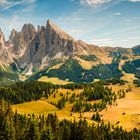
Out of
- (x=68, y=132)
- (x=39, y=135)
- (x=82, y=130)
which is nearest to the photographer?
(x=39, y=135)

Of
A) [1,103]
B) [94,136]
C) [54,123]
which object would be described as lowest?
[94,136]

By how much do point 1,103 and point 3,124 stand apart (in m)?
16.0

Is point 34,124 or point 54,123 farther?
point 54,123

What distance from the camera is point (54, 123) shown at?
153 m

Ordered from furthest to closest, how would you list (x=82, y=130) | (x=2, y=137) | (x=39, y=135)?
(x=82, y=130) < (x=39, y=135) < (x=2, y=137)

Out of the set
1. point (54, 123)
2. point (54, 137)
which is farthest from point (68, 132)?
point (54, 137)

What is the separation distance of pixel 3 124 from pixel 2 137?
514 cm

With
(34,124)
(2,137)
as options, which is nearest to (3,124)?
(2,137)

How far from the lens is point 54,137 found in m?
138

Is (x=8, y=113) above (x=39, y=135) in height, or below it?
above

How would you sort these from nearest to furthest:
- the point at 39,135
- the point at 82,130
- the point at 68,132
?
1. the point at 39,135
2. the point at 82,130
3. the point at 68,132

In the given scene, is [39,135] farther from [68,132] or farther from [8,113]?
[68,132]

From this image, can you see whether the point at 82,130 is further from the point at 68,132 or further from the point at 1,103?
the point at 1,103

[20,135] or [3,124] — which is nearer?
[3,124]
